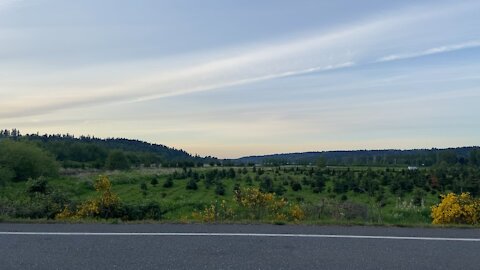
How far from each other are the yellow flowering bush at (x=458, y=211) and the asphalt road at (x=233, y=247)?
3.75 feet

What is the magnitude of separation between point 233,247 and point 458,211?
183 inches

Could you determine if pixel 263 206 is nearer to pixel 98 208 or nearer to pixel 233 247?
pixel 98 208

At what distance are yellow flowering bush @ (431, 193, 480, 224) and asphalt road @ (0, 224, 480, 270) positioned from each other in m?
1.14

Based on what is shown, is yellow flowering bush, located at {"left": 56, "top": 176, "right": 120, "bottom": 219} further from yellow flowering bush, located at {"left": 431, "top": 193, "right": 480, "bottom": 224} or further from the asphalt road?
yellow flowering bush, located at {"left": 431, "top": 193, "right": 480, "bottom": 224}

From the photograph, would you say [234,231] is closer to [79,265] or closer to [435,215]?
[79,265]

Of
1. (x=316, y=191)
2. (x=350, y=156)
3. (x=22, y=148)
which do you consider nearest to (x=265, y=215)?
(x=316, y=191)

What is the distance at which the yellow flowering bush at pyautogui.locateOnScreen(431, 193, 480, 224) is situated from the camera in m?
8.58

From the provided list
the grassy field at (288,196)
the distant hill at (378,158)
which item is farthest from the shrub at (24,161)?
the distant hill at (378,158)

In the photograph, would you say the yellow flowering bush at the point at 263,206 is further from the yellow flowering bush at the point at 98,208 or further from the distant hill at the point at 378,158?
the distant hill at the point at 378,158

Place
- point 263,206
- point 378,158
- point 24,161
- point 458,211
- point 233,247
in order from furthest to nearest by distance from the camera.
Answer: point 378,158 < point 24,161 < point 263,206 < point 458,211 < point 233,247

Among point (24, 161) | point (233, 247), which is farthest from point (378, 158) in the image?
point (233, 247)

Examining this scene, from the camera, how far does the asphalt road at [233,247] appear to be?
17.7ft

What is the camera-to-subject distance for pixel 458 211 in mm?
8680

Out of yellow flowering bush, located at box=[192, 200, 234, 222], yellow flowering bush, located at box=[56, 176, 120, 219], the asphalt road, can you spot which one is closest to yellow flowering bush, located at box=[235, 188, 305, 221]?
yellow flowering bush, located at box=[192, 200, 234, 222]
